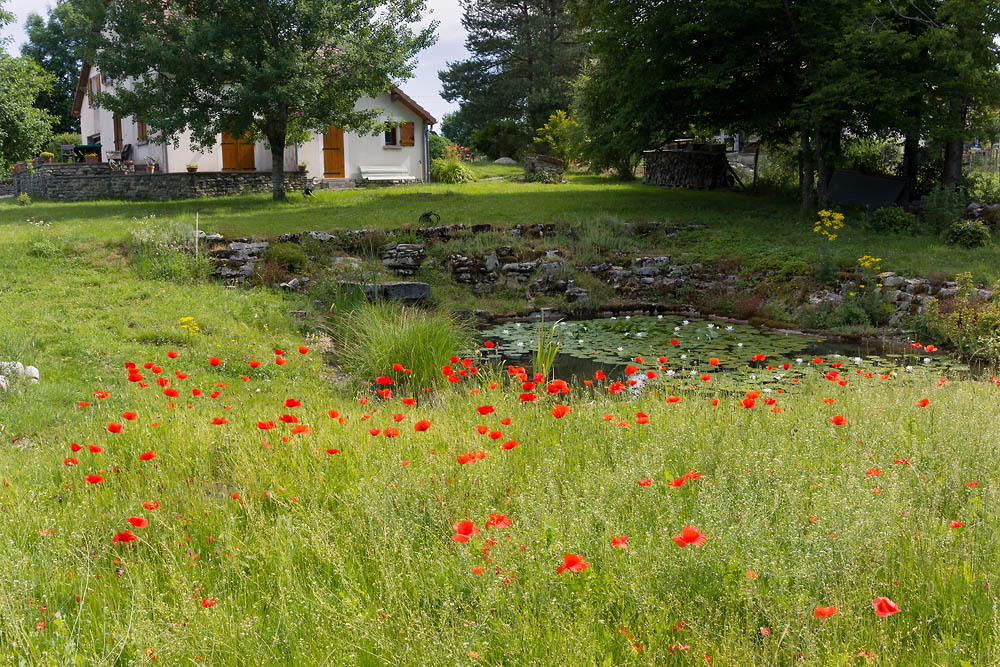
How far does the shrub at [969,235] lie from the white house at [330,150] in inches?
681

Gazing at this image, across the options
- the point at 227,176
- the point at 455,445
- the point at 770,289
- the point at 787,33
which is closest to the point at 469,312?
the point at 770,289

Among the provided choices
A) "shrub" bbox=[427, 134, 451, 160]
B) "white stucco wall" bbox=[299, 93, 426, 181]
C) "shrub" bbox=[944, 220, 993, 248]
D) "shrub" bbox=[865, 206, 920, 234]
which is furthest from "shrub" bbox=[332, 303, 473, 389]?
"shrub" bbox=[427, 134, 451, 160]

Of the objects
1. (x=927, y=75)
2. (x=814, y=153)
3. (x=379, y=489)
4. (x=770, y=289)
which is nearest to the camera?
(x=379, y=489)

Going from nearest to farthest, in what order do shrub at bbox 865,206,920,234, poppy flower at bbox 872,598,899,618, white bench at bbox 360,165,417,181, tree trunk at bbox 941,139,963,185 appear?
poppy flower at bbox 872,598,899,618 → shrub at bbox 865,206,920,234 → tree trunk at bbox 941,139,963,185 → white bench at bbox 360,165,417,181

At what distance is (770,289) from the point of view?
12.8m

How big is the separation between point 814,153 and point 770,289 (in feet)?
21.9

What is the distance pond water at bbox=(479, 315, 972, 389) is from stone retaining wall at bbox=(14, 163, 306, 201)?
1492 centimetres

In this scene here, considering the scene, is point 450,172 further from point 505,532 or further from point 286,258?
point 505,532

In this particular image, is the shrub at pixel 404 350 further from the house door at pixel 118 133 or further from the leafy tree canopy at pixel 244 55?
the house door at pixel 118 133

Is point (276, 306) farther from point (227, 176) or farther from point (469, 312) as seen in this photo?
point (227, 176)

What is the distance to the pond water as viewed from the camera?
860 centimetres

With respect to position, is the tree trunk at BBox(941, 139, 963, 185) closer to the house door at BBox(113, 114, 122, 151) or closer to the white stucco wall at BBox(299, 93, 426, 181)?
the white stucco wall at BBox(299, 93, 426, 181)

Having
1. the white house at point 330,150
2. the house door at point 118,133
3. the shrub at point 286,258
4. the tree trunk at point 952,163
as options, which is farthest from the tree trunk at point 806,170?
the house door at point 118,133

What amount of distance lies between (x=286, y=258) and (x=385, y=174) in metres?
15.2
